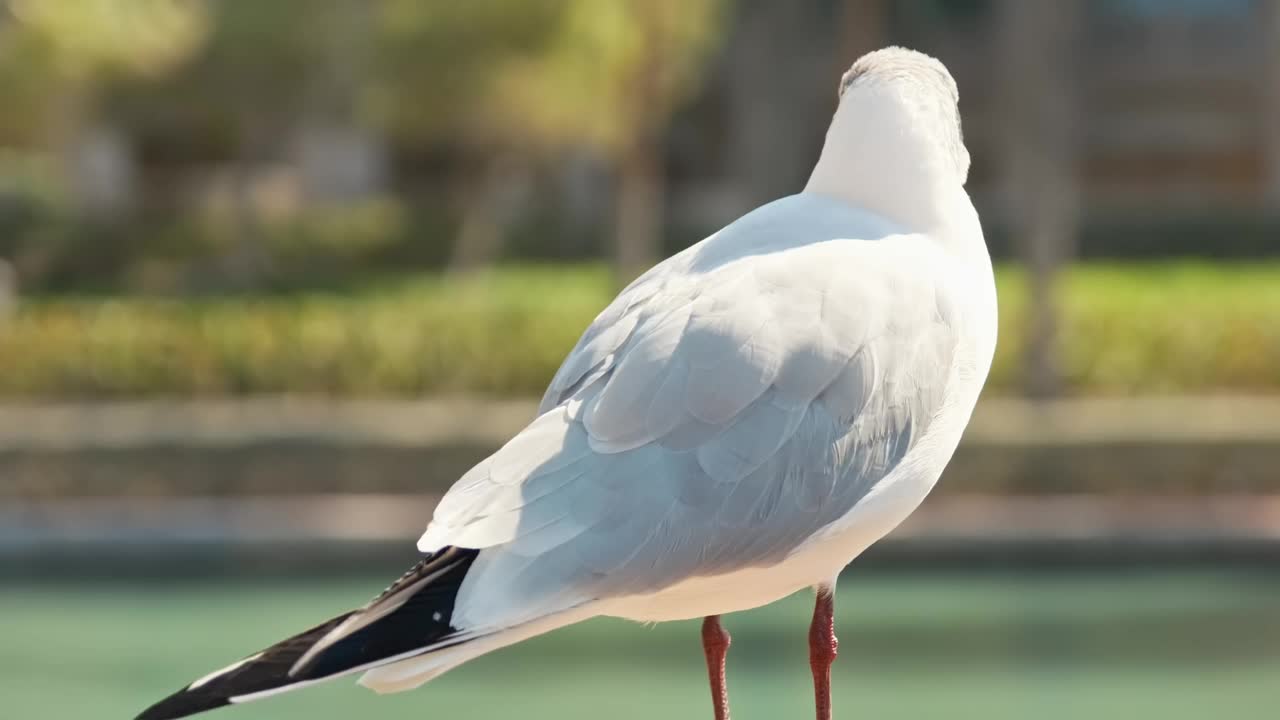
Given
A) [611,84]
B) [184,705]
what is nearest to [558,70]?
[611,84]

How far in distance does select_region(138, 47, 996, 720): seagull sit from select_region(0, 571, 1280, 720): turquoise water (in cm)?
469

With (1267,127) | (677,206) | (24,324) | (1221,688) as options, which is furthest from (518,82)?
(1267,127)

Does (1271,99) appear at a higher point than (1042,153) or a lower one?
higher

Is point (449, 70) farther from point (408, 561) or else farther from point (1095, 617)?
point (1095, 617)

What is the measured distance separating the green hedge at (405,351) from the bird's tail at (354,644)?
962 cm

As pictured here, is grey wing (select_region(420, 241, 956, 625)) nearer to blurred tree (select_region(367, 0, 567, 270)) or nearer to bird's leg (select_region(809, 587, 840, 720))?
bird's leg (select_region(809, 587, 840, 720))

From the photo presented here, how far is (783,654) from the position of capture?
8125 mm

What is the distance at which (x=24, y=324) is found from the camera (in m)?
12.2

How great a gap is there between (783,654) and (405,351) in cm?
461

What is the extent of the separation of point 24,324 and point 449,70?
4.91 meters

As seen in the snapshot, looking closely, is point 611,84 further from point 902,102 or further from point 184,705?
point 184,705

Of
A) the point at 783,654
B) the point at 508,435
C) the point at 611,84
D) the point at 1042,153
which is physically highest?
the point at 611,84

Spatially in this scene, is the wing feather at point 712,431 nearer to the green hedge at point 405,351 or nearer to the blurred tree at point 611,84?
the green hedge at point 405,351

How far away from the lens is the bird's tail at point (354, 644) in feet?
6.35
